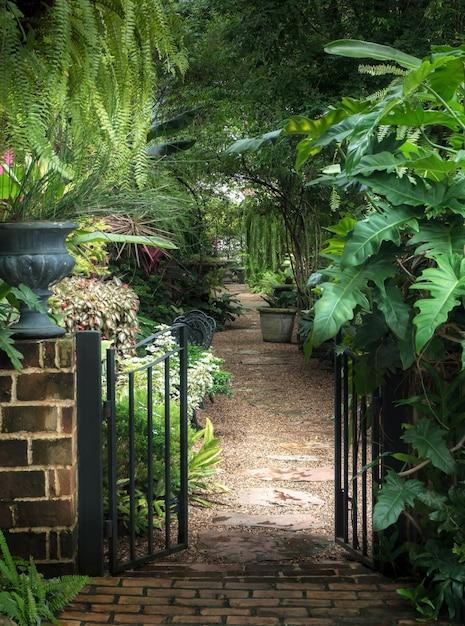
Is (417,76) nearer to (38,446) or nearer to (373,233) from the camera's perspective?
(373,233)

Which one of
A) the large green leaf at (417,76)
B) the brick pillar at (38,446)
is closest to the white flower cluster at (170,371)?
the brick pillar at (38,446)

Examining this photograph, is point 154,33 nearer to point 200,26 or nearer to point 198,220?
point 200,26

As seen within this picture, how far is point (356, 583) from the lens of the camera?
11.1 ft

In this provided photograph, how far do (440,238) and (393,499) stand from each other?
87 cm

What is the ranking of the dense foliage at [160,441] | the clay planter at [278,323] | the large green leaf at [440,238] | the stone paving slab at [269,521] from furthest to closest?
the clay planter at [278,323]
the stone paving slab at [269,521]
the dense foliage at [160,441]
the large green leaf at [440,238]

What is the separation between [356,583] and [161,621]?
2.67 ft

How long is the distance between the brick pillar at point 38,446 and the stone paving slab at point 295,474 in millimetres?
2472

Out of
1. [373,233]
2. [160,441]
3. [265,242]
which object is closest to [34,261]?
[373,233]

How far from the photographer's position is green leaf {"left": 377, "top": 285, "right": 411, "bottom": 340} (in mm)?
2785

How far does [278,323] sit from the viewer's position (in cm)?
1150

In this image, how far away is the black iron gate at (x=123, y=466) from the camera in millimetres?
3398

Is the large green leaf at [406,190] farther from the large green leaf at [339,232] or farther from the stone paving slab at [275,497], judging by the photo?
the stone paving slab at [275,497]

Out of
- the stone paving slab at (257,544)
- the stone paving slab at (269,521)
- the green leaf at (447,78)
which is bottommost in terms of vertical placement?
the stone paving slab at (269,521)

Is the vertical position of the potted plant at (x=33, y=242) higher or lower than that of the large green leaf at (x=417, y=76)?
lower
